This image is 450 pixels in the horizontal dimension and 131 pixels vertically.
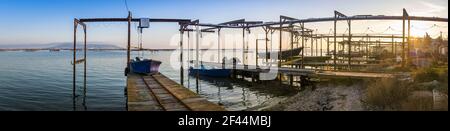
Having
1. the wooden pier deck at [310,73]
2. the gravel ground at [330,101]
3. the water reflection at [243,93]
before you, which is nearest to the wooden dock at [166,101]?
the gravel ground at [330,101]

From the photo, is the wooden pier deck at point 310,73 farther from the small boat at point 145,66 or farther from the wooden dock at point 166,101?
the wooden dock at point 166,101

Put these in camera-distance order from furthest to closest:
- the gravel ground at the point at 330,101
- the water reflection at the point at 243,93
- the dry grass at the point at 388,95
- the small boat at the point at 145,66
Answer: the small boat at the point at 145,66 → the water reflection at the point at 243,93 → the gravel ground at the point at 330,101 → the dry grass at the point at 388,95

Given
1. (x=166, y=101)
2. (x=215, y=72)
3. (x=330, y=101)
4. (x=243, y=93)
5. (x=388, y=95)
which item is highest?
(x=215, y=72)

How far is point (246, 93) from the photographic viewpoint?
2784cm

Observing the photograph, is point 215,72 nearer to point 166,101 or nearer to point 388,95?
point 166,101

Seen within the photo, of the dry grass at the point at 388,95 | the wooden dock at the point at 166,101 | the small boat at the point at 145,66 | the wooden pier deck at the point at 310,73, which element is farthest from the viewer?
the small boat at the point at 145,66

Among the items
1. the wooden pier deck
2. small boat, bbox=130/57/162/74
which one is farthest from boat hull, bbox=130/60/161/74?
the wooden pier deck

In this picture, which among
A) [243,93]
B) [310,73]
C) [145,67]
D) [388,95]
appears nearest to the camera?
[388,95]

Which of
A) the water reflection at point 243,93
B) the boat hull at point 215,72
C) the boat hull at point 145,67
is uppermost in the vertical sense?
the boat hull at point 145,67

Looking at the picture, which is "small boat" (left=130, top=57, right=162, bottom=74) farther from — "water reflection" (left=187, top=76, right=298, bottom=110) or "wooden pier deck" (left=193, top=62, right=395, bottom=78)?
"wooden pier deck" (left=193, top=62, right=395, bottom=78)

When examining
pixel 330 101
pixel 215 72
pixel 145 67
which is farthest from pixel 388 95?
pixel 215 72
